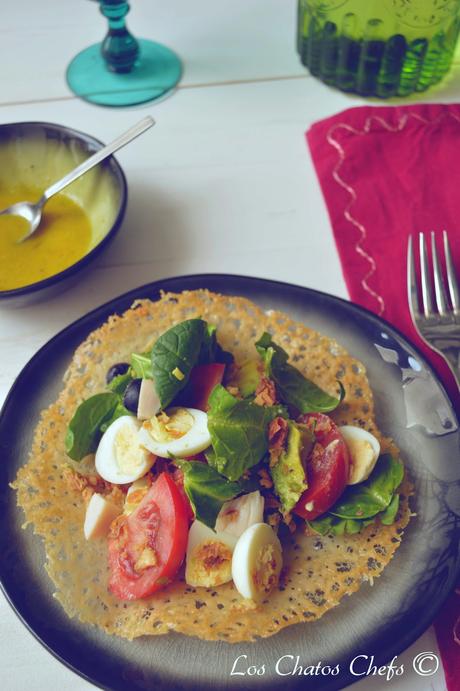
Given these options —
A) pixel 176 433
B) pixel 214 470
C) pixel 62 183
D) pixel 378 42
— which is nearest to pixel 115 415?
pixel 176 433

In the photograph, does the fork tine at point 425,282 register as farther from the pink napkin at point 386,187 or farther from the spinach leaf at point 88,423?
the spinach leaf at point 88,423

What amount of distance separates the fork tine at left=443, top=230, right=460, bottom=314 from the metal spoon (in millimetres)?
948

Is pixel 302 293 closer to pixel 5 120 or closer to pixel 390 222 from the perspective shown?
pixel 390 222

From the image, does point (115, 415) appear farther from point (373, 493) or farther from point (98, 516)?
point (373, 493)

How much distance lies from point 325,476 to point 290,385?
10.4 inches

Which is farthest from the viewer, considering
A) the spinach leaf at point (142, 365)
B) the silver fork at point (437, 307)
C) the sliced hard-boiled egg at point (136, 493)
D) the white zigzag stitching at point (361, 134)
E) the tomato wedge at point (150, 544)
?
the white zigzag stitching at point (361, 134)

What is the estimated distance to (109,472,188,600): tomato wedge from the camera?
54.3 inches

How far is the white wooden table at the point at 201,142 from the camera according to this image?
6.79 ft

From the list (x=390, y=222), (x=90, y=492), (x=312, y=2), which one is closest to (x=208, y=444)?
(x=90, y=492)

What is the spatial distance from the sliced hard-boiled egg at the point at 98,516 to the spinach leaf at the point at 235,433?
240 millimetres

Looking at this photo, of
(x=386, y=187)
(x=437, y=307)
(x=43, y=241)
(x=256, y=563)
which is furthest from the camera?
(x=386, y=187)

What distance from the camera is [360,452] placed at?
4.90 feet

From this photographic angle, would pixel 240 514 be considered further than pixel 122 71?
No

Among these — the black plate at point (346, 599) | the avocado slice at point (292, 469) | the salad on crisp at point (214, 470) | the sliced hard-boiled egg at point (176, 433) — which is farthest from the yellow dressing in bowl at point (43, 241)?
the avocado slice at point (292, 469)
